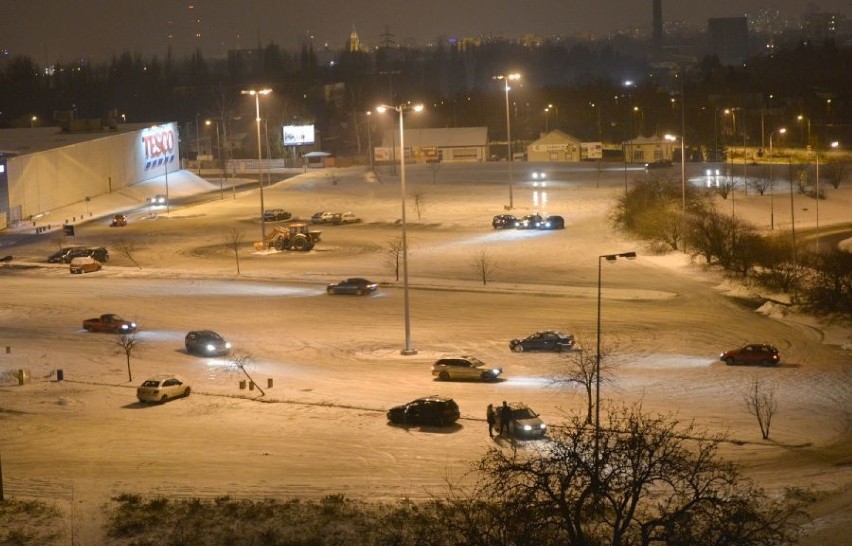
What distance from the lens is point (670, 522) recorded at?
1041cm

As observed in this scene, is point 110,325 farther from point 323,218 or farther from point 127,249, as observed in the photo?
point 323,218

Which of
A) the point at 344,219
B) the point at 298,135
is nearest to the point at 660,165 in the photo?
the point at 344,219

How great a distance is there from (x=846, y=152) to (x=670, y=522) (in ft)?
236

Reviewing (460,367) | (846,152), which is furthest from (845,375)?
(846,152)

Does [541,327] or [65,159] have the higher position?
[65,159]

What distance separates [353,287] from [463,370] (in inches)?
442

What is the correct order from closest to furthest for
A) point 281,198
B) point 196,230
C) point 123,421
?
point 123,421, point 196,230, point 281,198

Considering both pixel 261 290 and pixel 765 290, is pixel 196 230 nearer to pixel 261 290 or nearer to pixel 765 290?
pixel 261 290

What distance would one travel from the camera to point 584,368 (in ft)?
70.1

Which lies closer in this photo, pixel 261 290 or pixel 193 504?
pixel 193 504

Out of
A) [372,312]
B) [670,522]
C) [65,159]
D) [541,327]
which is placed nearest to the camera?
[670,522]

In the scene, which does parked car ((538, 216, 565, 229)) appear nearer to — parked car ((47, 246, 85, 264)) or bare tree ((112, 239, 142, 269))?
bare tree ((112, 239, 142, 269))

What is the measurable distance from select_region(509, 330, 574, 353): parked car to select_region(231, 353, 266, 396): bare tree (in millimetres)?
6379

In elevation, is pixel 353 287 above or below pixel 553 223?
below
